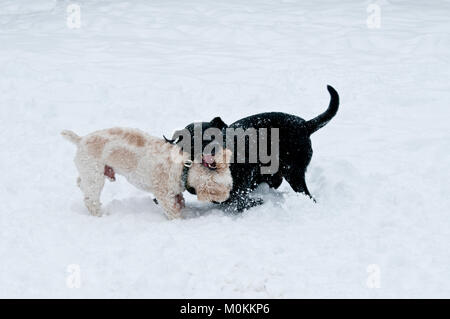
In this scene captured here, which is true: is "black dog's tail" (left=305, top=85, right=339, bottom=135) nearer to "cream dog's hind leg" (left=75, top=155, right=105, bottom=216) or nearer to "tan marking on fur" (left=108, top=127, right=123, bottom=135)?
"tan marking on fur" (left=108, top=127, right=123, bottom=135)

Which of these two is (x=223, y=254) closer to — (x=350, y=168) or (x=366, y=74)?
(x=350, y=168)

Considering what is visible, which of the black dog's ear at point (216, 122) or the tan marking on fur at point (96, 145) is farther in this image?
the tan marking on fur at point (96, 145)

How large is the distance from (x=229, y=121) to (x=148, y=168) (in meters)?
2.80

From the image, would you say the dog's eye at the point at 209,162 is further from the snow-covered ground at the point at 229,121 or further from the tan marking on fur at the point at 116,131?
the tan marking on fur at the point at 116,131

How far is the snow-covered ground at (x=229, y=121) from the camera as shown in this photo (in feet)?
11.8

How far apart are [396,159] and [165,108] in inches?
132

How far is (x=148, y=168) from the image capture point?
4520mm

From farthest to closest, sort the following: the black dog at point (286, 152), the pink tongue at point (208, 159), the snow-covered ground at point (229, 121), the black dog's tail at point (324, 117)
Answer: the black dog's tail at point (324, 117), the black dog at point (286, 152), the pink tongue at point (208, 159), the snow-covered ground at point (229, 121)

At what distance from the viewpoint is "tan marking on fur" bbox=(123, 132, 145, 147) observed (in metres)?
4.61

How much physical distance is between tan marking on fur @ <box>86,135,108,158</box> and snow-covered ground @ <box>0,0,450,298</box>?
0.60 m

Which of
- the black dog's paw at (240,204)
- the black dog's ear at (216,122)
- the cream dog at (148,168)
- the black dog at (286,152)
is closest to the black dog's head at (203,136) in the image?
the black dog's ear at (216,122)

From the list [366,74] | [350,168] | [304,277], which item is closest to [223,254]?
[304,277]
